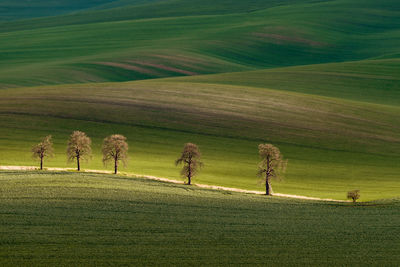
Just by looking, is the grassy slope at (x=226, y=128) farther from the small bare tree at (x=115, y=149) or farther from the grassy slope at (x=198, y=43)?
the grassy slope at (x=198, y=43)

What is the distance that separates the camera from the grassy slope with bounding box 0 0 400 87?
97.6 m

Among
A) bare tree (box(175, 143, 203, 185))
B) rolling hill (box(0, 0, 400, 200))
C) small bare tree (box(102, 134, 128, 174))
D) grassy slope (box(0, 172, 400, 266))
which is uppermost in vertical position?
rolling hill (box(0, 0, 400, 200))

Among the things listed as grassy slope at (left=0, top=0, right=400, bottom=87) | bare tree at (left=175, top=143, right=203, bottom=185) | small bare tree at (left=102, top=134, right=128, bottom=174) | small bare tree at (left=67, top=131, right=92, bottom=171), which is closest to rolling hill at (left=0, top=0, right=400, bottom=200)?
grassy slope at (left=0, top=0, right=400, bottom=87)

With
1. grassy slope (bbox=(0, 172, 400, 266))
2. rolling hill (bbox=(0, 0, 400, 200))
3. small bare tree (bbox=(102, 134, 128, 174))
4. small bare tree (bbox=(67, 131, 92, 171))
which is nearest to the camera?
grassy slope (bbox=(0, 172, 400, 266))

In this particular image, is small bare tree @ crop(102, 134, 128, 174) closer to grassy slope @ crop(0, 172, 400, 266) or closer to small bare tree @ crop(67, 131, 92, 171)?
small bare tree @ crop(67, 131, 92, 171)

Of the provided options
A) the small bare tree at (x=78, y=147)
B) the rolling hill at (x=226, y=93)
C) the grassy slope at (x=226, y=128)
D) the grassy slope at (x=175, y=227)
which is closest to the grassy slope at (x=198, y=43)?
the rolling hill at (x=226, y=93)

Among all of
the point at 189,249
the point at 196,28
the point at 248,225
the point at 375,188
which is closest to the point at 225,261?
the point at 189,249

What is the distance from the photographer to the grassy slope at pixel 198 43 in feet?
320

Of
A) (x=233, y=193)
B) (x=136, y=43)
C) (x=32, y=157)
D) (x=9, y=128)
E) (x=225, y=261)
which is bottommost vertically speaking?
(x=225, y=261)

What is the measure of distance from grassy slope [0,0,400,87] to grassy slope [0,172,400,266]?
5364 cm

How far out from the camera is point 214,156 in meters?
54.2

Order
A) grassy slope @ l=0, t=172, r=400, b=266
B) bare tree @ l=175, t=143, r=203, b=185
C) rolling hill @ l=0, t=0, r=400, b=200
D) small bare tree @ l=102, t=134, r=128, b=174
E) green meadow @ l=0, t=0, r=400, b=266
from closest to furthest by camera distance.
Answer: grassy slope @ l=0, t=172, r=400, b=266, green meadow @ l=0, t=0, r=400, b=266, bare tree @ l=175, t=143, r=203, b=185, small bare tree @ l=102, t=134, r=128, b=174, rolling hill @ l=0, t=0, r=400, b=200

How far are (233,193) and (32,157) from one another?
17911mm

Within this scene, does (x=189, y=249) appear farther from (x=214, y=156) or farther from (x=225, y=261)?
(x=214, y=156)
